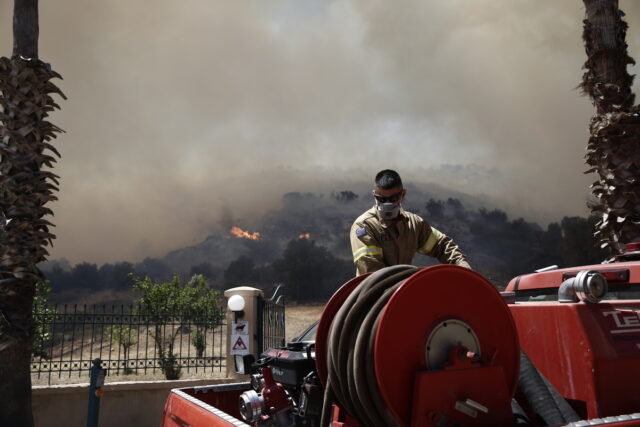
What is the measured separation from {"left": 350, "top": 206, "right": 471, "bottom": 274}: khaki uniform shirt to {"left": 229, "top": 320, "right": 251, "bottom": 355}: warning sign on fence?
690 centimetres

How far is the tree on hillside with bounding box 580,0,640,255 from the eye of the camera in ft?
25.2

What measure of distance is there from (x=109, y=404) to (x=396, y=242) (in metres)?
8.49

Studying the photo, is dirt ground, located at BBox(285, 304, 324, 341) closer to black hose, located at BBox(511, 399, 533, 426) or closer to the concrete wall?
the concrete wall

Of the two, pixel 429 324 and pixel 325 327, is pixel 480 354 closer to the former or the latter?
pixel 429 324

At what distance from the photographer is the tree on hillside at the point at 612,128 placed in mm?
7668

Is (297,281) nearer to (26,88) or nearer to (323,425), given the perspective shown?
(26,88)

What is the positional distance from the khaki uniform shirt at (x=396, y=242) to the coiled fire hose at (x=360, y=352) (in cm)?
117

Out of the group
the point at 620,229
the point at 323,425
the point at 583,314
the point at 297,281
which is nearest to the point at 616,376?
the point at 583,314

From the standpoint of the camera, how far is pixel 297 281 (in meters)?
62.6

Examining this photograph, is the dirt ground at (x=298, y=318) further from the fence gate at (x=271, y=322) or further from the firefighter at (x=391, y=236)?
the firefighter at (x=391, y=236)

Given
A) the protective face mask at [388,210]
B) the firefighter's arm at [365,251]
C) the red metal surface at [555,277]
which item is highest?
the protective face mask at [388,210]

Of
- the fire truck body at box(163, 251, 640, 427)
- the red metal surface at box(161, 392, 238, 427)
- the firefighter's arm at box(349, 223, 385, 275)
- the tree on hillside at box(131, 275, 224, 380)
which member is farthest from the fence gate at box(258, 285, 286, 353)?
the fire truck body at box(163, 251, 640, 427)

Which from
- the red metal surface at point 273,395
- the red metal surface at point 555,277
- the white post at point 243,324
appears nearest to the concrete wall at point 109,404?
the white post at point 243,324

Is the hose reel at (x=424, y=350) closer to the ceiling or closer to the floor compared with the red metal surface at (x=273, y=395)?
closer to the ceiling
